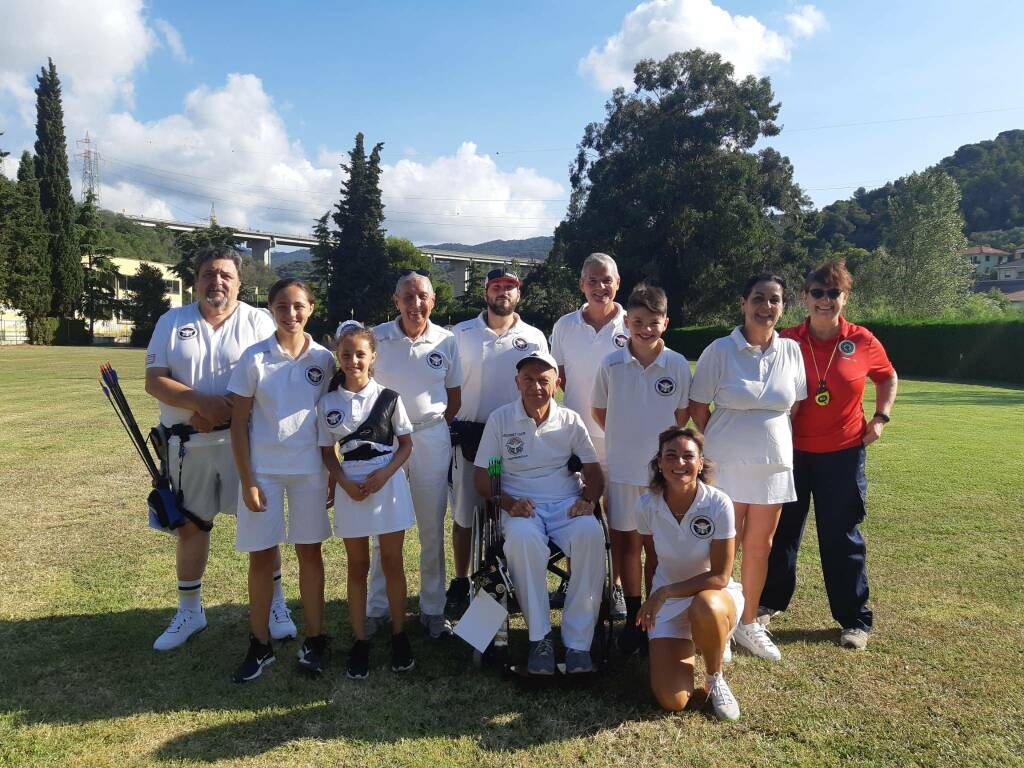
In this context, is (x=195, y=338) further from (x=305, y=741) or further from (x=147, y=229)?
(x=147, y=229)

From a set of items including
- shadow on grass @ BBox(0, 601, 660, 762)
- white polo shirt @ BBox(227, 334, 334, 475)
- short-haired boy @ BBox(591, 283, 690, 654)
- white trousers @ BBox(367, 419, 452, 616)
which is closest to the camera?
shadow on grass @ BBox(0, 601, 660, 762)

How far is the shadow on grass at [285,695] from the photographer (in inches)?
121

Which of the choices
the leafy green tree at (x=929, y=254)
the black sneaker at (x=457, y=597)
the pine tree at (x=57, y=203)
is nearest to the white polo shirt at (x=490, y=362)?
the black sneaker at (x=457, y=597)

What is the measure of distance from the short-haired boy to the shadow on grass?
0.71 meters

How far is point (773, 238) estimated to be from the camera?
37.4 m

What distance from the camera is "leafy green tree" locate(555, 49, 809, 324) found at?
35.9m

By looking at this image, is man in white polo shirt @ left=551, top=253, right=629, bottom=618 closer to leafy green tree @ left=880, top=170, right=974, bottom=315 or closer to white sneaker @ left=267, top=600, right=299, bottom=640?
white sneaker @ left=267, top=600, right=299, bottom=640

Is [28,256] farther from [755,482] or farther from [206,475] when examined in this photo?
[755,482]

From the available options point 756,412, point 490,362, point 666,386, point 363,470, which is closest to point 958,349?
point 756,412

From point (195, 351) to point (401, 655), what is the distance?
1.91 meters

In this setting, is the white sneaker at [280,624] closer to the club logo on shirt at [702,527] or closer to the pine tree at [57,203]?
the club logo on shirt at [702,527]

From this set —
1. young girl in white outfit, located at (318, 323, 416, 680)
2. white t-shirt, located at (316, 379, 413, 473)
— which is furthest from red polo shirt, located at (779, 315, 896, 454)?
white t-shirt, located at (316, 379, 413, 473)

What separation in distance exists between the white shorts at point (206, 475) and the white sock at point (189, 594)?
387mm

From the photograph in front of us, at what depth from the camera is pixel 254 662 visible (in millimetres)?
3582
